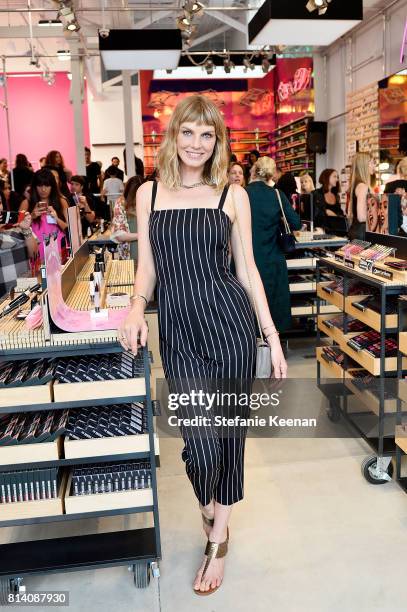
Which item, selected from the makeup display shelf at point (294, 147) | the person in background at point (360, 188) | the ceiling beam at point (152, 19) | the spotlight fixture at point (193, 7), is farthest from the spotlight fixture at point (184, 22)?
the makeup display shelf at point (294, 147)

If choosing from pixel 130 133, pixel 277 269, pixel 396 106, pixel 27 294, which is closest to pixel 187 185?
pixel 27 294

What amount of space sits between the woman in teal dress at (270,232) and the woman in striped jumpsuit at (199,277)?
2468 mm

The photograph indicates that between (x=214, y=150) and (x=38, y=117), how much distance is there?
18.3 m

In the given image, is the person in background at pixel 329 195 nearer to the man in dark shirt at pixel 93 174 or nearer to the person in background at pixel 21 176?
the person in background at pixel 21 176

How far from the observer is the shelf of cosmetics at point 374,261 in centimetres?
304

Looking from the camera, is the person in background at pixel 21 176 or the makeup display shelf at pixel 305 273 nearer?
the makeup display shelf at pixel 305 273

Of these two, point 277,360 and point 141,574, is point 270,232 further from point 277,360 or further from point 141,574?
point 141,574

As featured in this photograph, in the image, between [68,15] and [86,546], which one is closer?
[86,546]

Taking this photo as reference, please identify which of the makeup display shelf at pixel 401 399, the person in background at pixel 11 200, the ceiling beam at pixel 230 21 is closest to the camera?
the makeup display shelf at pixel 401 399

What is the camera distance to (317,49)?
1398 cm

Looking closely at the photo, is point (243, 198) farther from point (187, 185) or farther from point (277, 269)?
point (277, 269)

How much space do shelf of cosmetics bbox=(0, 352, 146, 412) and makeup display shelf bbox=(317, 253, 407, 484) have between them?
0.90 metres

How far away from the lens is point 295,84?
15.0 metres

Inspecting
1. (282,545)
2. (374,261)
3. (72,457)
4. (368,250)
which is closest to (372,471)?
(282,545)
